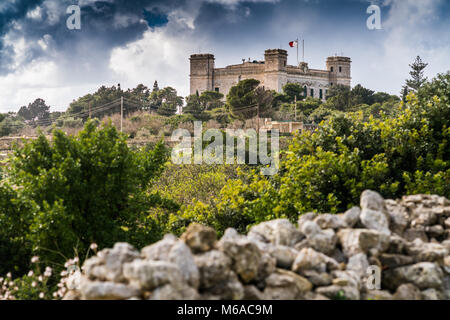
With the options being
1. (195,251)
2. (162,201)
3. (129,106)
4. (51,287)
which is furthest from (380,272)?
(129,106)

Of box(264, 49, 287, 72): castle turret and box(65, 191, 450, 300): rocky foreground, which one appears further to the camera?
box(264, 49, 287, 72): castle turret

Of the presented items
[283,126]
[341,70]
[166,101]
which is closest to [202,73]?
[166,101]

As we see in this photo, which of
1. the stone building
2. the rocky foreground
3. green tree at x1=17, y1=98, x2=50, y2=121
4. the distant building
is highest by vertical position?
the stone building

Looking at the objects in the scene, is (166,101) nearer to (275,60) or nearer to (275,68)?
(275,68)

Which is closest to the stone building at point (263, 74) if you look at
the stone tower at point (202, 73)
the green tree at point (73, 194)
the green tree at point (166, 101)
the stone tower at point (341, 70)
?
the stone tower at point (202, 73)

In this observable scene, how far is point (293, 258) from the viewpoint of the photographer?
411 centimetres

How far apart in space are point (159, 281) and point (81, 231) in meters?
4.26

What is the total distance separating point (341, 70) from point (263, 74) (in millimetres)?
21439

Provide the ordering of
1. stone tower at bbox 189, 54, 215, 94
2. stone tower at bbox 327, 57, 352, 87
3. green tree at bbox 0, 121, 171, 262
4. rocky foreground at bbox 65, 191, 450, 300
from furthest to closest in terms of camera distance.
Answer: stone tower at bbox 327, 57, 352, 87 < stone tower at bbox 189, 54, 215, 94 < green tree at bbox 0, 121, 171, 262 < rocky foreground at bbox 65, 191, 450, 300

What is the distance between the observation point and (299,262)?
12.9 feet

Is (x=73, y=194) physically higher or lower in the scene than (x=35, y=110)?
lower

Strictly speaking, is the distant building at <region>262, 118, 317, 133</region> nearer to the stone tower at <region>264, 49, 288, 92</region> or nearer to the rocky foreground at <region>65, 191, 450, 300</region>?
the rocky foreground at <region>65, 191, 450, 300</region>

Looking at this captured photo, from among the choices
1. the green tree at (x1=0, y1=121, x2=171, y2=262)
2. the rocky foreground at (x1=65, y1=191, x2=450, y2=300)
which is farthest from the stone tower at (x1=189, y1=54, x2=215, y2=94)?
the rocky foreground at (x1=65, y1=191, x2=450, y2=300)

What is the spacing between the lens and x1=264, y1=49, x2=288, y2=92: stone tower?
274ft
